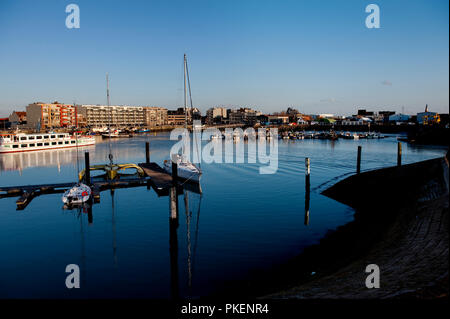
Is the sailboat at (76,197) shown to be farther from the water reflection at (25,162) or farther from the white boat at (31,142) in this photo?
the white boat at (31,142)

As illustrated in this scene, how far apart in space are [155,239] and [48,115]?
154 meters

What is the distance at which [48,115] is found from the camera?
145000 mm

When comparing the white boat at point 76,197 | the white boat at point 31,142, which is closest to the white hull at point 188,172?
the white boat at point 76,197

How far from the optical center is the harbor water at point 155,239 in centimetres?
1198

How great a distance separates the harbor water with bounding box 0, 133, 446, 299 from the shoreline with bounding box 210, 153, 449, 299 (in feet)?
2.65

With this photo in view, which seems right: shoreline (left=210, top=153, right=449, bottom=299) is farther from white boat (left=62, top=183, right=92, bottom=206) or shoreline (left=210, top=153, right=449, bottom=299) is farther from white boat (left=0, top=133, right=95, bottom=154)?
white boat (left=0, top=133, right=95, bottom=154)

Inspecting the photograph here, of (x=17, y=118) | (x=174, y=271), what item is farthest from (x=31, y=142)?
(x=17, y=118)

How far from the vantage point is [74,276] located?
12.2 meters

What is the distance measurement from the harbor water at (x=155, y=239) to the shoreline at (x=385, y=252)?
2.65 ft

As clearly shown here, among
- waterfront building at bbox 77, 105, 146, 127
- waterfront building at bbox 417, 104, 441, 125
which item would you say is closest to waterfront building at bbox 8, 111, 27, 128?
waterfront building at bbox 77, 105, 146, 127

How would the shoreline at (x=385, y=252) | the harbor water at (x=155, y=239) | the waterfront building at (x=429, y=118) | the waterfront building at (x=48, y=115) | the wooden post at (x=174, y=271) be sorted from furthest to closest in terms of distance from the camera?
the waterfront building at (x=48, y=115), the waterfront building at (x=429, y=118), the harbor water at (x=155, y=239), the wooden post at (x=174, y=271), the shoreline at (x=385, y=252)

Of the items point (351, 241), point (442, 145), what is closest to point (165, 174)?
point (351, 241)

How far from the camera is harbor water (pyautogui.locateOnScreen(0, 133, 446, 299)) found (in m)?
12.0
